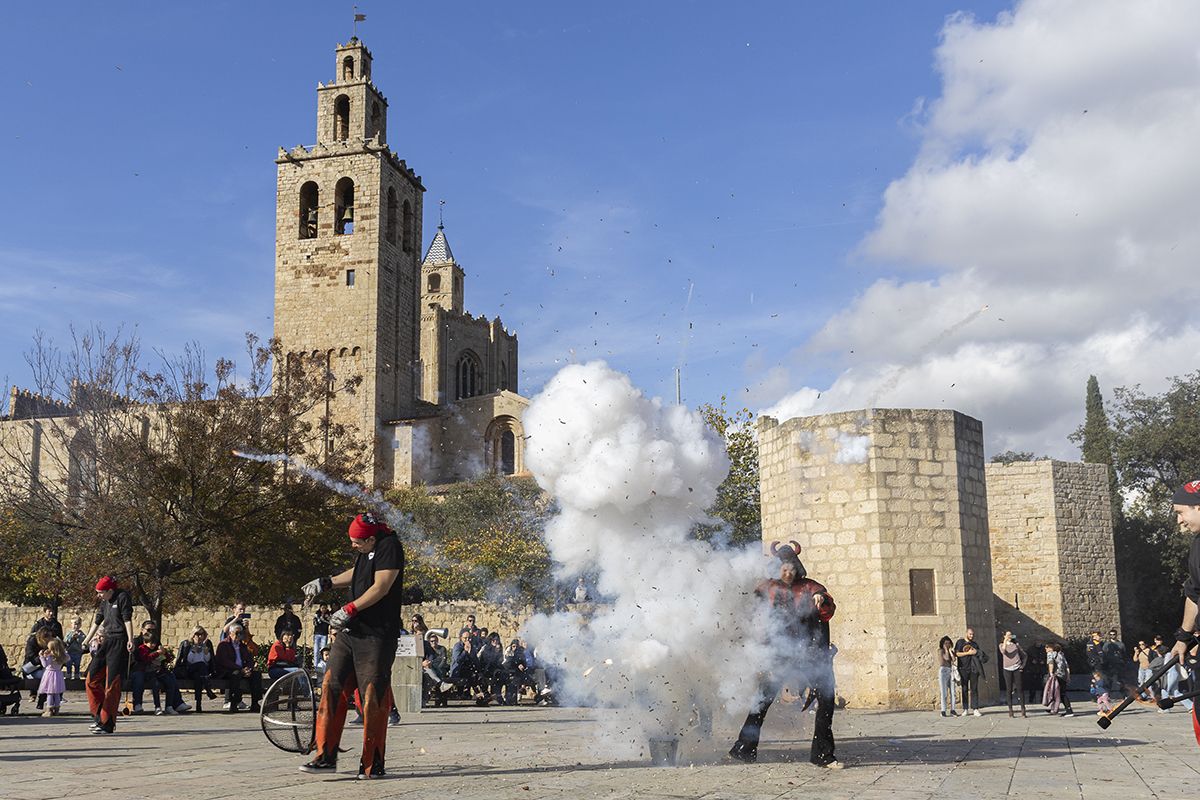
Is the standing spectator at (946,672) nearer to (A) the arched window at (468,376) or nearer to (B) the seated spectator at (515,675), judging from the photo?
(B) the seated spectator at (515,675)

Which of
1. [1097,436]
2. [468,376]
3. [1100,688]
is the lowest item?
[1100,688]

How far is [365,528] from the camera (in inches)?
319

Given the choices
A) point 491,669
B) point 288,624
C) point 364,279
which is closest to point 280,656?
point 288,624

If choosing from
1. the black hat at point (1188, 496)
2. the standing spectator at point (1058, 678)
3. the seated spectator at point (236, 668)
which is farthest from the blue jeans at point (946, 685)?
the seated spectator at point (236, 668)

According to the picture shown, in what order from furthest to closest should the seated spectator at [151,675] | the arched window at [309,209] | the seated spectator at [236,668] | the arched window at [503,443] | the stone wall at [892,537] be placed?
the arched window at [503,443] → the arched window at [309,209] → the stone wall at [892,537] → the seated spectator at [236,668] → the seated spectator at [151,675]

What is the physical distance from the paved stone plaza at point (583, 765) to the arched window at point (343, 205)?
48064 millimetres

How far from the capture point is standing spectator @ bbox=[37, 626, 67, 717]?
15.4 meters

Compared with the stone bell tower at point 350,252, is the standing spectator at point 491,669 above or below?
below

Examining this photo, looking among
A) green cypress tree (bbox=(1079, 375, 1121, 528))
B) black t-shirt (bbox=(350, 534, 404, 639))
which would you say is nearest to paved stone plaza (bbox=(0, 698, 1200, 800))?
black t-shirt (bbox=(350, 534, 404, 639))

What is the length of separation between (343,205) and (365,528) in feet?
180

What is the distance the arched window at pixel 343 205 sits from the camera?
195 ft

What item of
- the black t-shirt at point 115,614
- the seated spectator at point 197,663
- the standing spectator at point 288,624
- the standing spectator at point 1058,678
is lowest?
the standing spectator at point 1058,678

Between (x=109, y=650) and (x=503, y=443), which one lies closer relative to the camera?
(x=109, y=650)

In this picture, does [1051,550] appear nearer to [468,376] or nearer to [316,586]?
[316,586]
